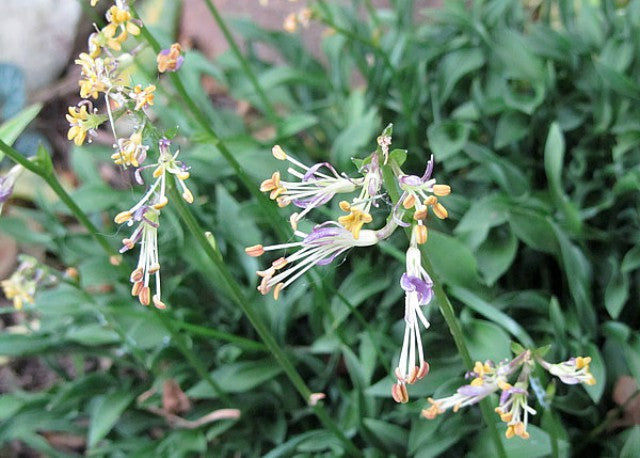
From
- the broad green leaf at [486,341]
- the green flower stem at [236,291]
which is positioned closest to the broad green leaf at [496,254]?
the broad green leaf at [486,341]

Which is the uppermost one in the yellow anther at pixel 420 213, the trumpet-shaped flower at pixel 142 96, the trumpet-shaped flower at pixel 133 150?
the trumpet-shaped flower at pixel 142 96

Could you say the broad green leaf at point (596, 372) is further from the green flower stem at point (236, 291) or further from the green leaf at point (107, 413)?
the green leaf at point (107, 413)

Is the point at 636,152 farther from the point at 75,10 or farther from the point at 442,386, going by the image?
the point at 75,10

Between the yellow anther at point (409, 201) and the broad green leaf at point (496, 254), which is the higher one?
the yellow anther at point (409, 201)

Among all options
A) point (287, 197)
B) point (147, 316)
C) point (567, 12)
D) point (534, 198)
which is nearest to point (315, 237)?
point (287, 197)

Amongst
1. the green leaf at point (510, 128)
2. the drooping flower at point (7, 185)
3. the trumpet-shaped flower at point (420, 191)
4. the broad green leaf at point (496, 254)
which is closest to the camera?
the trumpet-shaped flower at point (420, 191)

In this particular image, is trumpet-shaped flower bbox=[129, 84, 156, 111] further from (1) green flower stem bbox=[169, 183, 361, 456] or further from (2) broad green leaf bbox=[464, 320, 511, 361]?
(2) broad green leaf bbox=[464, 320, 511, 361]

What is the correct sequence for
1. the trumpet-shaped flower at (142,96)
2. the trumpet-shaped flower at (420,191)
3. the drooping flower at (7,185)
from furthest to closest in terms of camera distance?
1. the drooping flower at (7,185)
2. the trumpet-shaped flower at (142,96)
3. the trumpet-shaped flower at (420,191)
